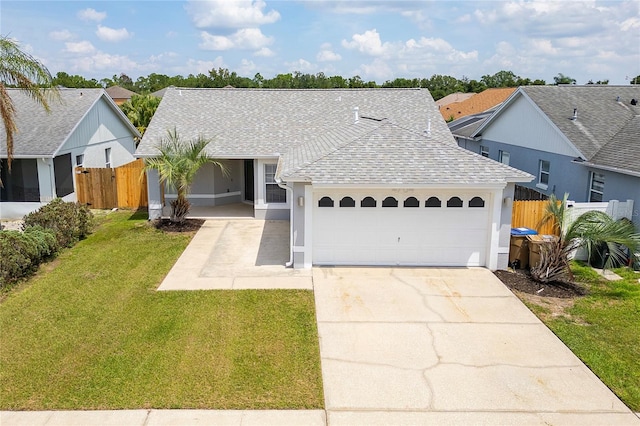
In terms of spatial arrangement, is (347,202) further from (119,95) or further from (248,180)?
(119,95)

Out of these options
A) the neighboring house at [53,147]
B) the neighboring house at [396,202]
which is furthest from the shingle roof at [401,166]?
the neighboring house at [53,147]

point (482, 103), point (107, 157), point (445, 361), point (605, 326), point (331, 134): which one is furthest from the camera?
point (482, 103)

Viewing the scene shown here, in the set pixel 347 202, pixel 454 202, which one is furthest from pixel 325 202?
pixel 454 202

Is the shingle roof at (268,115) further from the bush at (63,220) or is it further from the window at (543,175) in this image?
the window at (543,175)

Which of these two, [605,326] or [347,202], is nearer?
[605,326]

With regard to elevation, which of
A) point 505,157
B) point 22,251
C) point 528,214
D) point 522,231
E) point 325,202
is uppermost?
point 505,157

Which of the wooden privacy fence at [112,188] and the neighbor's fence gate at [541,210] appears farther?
the wooden privacy fence at [112,188]
